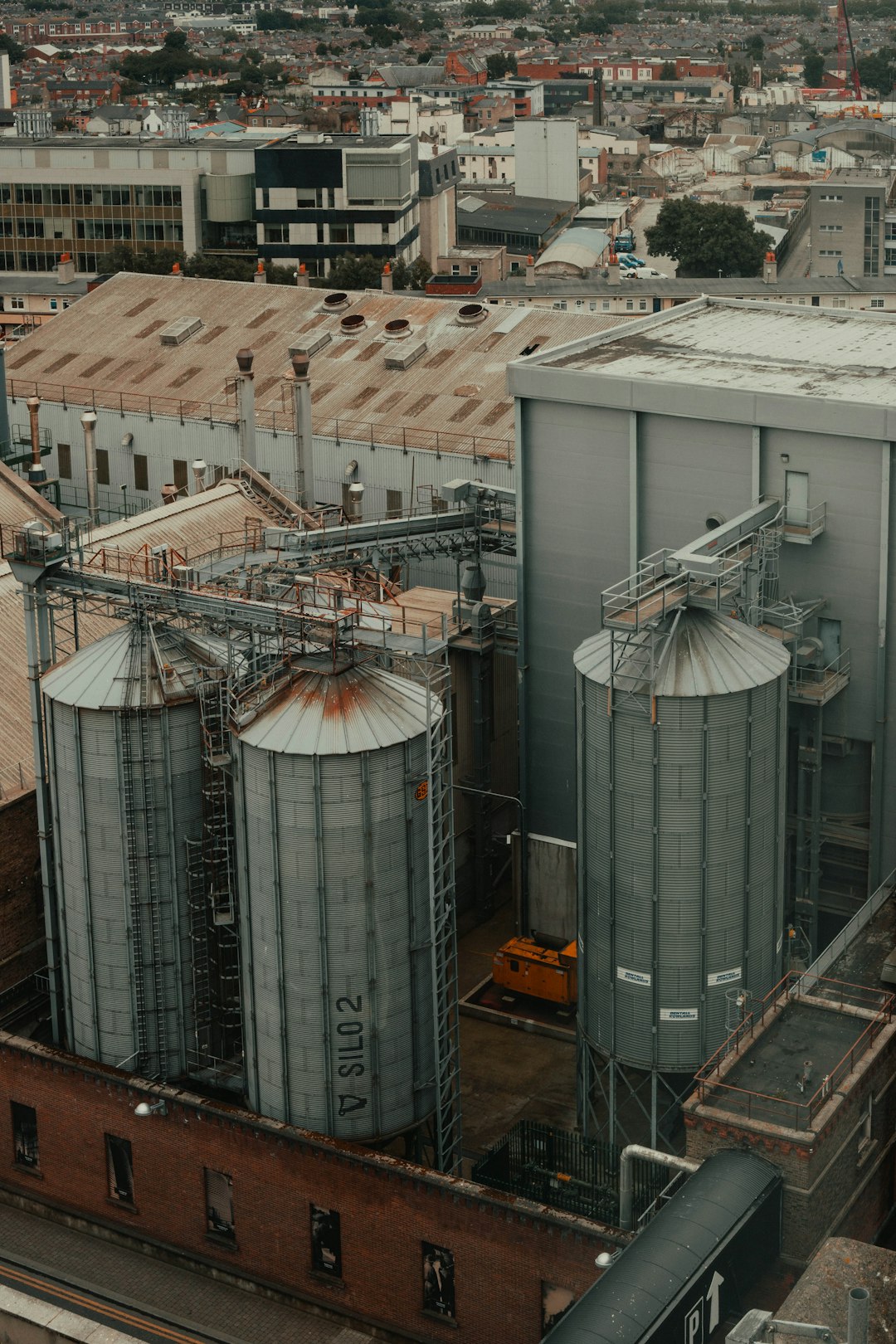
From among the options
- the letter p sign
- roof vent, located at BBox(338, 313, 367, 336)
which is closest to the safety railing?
the letter p sign

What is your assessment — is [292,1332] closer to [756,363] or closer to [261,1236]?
[261,1236]

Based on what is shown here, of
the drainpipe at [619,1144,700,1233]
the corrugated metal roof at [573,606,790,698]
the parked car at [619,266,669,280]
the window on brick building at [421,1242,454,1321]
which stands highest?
the corrugated metal roof at [573,606,790,698]

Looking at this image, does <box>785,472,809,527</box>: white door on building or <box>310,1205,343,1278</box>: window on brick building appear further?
<box>785,472,809,527</box>: white door on building

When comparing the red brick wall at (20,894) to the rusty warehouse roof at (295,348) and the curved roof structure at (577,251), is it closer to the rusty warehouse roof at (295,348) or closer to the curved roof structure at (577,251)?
the rusty warehouse roof at (295,348)

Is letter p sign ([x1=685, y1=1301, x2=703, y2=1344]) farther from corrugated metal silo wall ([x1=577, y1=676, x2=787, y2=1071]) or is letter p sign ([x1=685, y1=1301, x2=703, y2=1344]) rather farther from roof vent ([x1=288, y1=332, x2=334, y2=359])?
roof vent ([x1=288, y1=332, x2=334, y2=359])

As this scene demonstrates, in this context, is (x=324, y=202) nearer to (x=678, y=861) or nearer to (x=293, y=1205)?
(x=678, y=861)

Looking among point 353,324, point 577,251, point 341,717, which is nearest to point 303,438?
point 353,324
